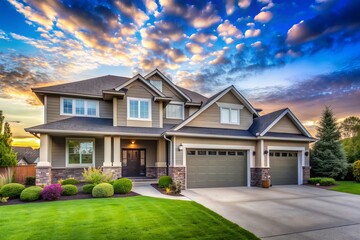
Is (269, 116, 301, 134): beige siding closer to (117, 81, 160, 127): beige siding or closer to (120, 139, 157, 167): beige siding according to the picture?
(117, 81, 160, 127): beige siding

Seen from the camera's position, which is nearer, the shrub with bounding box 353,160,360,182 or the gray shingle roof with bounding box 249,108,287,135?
the gray shingle roof with bounding box 249,108,287,135

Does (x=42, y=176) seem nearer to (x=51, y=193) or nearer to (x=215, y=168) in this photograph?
(x=51, y=193)

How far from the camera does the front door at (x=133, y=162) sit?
1716 centimetres

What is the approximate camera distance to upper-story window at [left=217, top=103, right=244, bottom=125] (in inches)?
647

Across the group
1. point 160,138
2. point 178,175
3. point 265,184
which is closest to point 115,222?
point 178,175

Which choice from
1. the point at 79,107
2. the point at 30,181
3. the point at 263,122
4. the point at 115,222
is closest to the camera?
the point at 115,222

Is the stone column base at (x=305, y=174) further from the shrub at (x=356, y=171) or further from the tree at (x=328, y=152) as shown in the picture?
the shrub at (x=356, y=171)

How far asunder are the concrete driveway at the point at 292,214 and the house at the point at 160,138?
374 centimetres

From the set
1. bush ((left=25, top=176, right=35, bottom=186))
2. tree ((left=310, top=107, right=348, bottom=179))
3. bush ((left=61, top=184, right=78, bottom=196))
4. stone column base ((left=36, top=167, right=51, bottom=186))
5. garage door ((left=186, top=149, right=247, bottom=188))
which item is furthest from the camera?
tree ((left=310, top=107, right=348, bottom=179))

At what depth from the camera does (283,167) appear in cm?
1627

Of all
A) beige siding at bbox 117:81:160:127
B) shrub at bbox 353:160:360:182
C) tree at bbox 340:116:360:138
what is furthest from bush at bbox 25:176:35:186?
tree at bbox 340:116:360:138

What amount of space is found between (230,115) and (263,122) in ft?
8.62

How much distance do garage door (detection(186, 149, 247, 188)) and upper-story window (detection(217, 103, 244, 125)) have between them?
7.96 feet

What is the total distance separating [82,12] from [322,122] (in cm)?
2079
